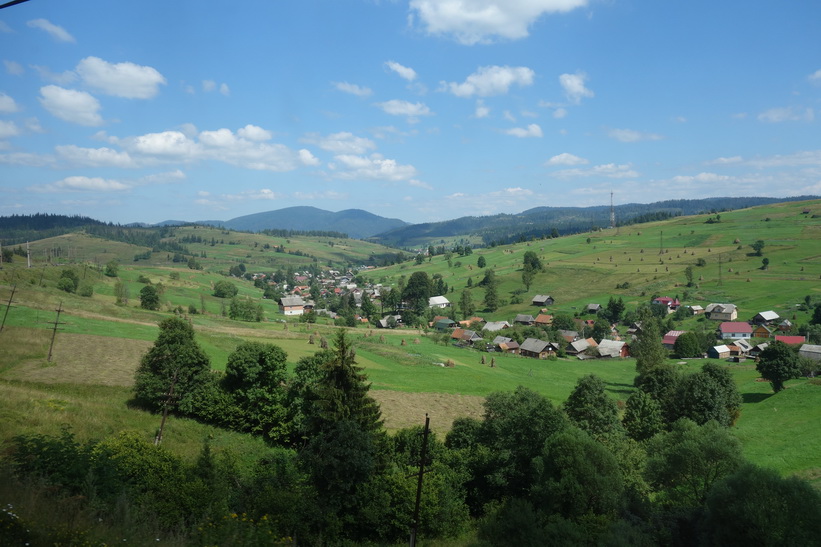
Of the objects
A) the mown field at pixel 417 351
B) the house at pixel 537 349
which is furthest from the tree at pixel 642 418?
the house at pixel 537 349

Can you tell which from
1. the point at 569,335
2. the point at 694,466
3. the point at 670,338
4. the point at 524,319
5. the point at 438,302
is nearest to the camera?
the point at 694,466

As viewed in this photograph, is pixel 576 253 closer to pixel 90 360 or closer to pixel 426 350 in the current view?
pixel 426 350

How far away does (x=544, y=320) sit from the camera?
10062cm

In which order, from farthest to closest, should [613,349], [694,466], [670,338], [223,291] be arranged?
1. [223,291]
2. [670,338]
3. [613,349]
4. [694,466]

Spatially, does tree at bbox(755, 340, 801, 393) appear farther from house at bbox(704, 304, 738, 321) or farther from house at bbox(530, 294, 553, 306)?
house at bbox(530, 294, 553, 306)

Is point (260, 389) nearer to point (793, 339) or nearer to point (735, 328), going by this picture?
point (793, 339)

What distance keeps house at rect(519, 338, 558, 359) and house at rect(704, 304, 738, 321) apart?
3496 cm

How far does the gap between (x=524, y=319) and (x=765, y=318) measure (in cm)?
4171

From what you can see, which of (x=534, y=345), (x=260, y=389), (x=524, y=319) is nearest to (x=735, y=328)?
(x=534, y=345)

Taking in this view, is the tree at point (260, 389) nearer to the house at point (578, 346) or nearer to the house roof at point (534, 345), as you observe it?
the house roof at point (534, 345)

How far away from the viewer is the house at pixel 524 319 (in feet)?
334

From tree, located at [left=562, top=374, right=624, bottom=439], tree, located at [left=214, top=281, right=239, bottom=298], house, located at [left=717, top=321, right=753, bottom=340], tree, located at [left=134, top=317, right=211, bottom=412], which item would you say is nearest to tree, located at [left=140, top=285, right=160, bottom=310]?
tree, located at [left=214, top=281, right=239, bottom=298]

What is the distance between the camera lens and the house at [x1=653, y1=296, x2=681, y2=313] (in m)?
100

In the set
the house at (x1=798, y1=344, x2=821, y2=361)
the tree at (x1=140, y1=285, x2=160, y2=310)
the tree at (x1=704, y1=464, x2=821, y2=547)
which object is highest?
the tree at (x1=140, y1=285, x2=160, y2=310)
